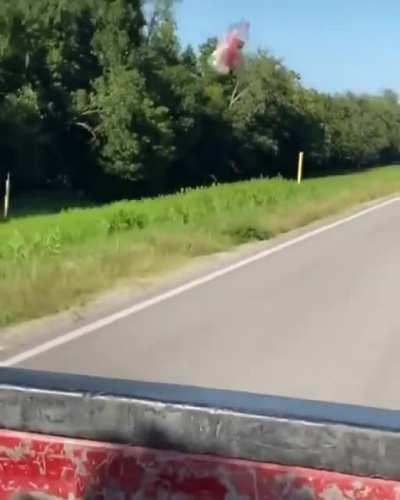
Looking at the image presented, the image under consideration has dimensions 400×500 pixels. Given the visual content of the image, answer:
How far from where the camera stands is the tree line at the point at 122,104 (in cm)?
5709

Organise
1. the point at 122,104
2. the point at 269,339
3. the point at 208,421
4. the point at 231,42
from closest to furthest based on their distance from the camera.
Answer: the point at 208,421, the point at 231,42, the point at 269,339, the point at 122,104

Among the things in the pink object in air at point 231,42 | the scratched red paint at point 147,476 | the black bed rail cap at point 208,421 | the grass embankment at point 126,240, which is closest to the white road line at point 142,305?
the grass embankment at point 126,240

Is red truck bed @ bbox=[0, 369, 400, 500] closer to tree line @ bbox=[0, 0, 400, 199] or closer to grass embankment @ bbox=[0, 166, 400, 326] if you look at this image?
grass embankment @ bbox=[0, 166, 400, 326]

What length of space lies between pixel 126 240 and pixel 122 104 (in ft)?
130

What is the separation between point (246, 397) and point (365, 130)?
96.7 meters

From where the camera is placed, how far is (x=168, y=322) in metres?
12.0

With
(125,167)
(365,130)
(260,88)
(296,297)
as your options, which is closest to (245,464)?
(296,297)

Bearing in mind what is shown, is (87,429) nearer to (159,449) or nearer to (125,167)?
(159,449)

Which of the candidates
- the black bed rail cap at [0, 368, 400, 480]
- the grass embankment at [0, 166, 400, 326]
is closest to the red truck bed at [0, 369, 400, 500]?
the black bed rail cap at [0, 368, 400, 480]

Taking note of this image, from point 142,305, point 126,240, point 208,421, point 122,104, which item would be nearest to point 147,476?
point 208,421

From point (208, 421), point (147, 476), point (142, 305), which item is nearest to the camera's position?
point (208, 421)

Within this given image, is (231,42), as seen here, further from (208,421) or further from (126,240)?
(126,240)

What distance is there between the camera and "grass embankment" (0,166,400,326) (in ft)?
43.6

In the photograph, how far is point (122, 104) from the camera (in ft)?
192
